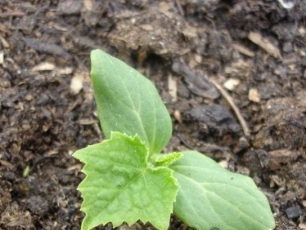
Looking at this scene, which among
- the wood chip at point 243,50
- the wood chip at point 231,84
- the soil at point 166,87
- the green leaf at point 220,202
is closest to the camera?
the green leaf at point 220,202

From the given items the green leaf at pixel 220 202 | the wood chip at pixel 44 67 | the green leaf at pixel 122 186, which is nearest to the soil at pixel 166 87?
the wood chip at pixel 44 67

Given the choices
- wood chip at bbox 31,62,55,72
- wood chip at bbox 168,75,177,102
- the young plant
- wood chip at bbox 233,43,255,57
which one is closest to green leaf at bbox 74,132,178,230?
the young plant

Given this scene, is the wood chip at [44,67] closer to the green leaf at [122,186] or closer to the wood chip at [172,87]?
the wood chip at [172,87]

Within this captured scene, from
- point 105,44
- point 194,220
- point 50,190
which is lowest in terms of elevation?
point 50,190

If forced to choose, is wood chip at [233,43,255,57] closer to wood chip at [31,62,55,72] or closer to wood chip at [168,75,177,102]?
wood chip at [168,75,177,102]

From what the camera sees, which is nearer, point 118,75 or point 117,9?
point 118,75

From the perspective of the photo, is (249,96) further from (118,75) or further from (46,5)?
(46,5)

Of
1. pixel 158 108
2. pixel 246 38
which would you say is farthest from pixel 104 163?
pixel 246 38

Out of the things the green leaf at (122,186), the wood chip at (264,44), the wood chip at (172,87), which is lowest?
the wood chip at (172,87)
